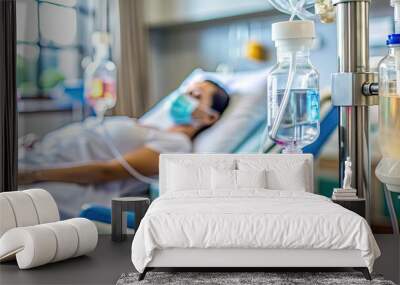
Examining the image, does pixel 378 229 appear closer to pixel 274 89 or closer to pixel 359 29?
pixel 274 89

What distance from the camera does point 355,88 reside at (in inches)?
172

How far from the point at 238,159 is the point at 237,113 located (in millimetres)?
531

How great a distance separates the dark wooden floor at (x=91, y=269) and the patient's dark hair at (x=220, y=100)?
1565 mm

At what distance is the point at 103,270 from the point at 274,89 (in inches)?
85.4

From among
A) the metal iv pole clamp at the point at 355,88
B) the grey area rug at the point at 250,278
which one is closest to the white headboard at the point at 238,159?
the metal iv pole clamp at the point at 355,88

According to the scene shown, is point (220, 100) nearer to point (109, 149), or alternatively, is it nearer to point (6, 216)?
point (109, 149)

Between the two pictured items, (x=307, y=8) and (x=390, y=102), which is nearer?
(x=390, y=102)

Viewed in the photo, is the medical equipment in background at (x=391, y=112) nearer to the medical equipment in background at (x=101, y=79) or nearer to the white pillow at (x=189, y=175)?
the white pillow at (x=189, y=175)

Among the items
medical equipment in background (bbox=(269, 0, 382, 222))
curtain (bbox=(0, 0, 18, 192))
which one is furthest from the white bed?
curtain (bbox=(0, 0, 18, 192))

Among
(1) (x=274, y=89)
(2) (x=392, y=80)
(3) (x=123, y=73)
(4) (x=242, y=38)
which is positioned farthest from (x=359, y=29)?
(2) (x=392, y=80)

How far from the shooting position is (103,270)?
159 inches

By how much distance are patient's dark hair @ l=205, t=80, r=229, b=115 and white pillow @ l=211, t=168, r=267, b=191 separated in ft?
2.88

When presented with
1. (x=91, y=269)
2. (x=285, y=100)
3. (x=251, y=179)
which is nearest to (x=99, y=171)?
(x=251, y=179)

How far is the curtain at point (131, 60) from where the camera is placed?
18.7 feet
